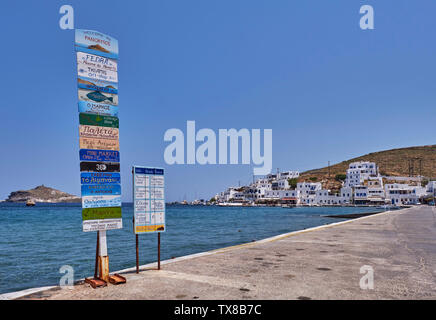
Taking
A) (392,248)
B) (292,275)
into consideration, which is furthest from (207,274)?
(392,248)

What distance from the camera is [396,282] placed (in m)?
6.40

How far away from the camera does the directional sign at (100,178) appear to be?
6680 millimetres

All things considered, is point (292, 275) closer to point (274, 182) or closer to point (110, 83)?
point (110, 83)

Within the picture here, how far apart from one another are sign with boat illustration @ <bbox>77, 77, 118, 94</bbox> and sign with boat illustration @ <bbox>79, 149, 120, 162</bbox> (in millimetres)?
1276

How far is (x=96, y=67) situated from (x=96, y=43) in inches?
19.4

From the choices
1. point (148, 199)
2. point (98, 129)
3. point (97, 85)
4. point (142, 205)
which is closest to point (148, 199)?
point (148, 199)

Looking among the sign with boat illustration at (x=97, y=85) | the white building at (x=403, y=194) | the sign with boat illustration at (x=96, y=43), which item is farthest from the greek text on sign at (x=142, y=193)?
the white building at (x=403, y=194)

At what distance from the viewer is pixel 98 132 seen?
6.95m

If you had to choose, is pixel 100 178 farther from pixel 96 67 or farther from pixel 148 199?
pixel 96 67

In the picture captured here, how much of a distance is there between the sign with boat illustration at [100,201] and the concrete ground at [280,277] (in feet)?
4.90

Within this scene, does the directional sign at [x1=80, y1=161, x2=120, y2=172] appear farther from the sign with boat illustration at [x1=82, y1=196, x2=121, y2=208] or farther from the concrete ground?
the concrete ground

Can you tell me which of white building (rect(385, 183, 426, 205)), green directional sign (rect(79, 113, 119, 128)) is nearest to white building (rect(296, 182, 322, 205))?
white building (rect(385, 183, 426, 205))
